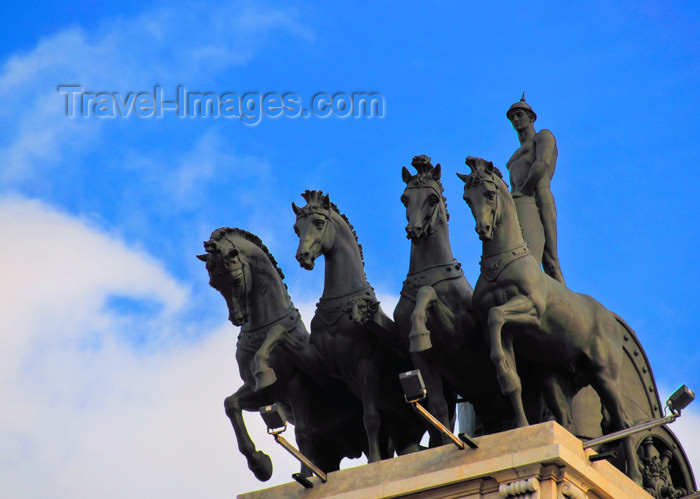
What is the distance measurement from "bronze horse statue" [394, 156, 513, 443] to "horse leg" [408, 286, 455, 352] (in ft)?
0.04

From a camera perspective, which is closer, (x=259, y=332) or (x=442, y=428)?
(x=442, y=428)

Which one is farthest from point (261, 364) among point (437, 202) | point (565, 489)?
point (565, 489)

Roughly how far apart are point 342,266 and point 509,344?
275cm

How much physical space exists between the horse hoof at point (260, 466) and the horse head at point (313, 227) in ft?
9.03

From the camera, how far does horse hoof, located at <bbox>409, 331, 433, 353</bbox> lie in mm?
19859

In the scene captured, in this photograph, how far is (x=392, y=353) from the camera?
21641mm

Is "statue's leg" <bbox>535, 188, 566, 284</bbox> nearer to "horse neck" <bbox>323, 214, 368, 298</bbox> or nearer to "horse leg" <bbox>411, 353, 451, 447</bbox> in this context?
"horse neck" <bbox>323, 214, 368, 298</bbox>

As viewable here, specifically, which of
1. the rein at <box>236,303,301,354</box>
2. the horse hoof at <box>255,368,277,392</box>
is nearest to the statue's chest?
the horse hoof at <box>255,368,277,392</box>

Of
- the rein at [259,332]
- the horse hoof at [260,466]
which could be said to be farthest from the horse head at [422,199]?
the horse hoof at [260,466]

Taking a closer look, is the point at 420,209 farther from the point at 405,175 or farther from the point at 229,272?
the point at 229,272

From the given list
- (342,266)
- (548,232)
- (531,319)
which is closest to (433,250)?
(342,266)

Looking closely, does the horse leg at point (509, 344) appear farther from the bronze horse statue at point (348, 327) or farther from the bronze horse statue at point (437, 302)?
the bronze horse statue at point (348, 327)

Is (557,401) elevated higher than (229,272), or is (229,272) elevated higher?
(229,272)

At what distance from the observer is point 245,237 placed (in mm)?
22516
